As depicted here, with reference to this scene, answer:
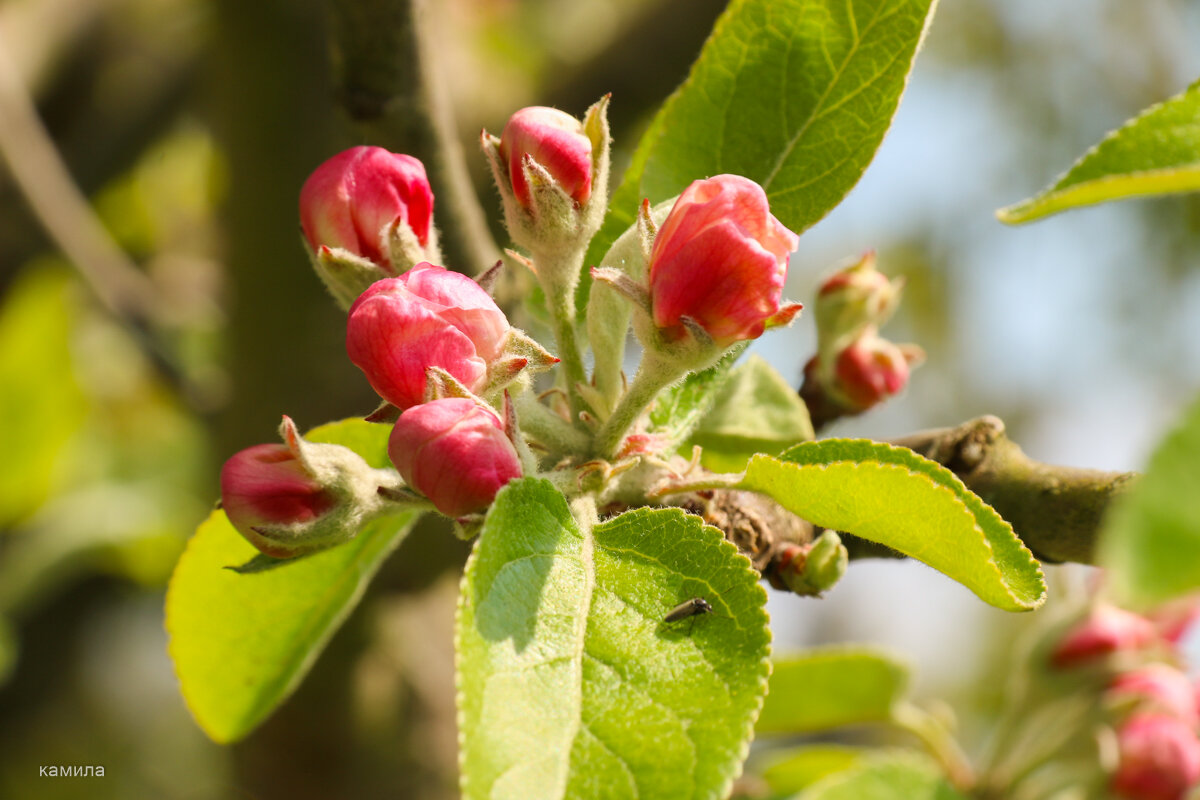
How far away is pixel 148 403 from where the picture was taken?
4258 millimetres

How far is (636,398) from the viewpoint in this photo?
85 centimetres

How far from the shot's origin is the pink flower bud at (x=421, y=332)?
28.8 inches

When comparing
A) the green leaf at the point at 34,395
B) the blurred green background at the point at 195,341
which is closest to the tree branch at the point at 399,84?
the blurred green background at the point at 195,341

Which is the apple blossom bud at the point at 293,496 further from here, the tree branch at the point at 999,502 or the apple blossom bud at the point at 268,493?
the tree branch at the point at 999,502

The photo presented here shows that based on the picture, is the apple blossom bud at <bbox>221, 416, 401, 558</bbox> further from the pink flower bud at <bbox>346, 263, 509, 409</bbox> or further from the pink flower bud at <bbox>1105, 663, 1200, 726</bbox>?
the pink flower bud at <bbox>1105, 663, 1200, 726</bbox>

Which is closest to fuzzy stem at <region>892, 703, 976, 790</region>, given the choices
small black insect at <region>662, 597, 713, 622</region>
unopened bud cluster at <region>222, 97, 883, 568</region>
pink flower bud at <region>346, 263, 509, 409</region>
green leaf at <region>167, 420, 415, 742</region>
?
unopened bud cluster at <region>222, 97, 883, 568</region>

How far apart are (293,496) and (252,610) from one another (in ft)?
1.31

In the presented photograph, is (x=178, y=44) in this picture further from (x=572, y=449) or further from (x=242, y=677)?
(x=572, y=449)

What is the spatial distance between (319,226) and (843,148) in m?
0.46

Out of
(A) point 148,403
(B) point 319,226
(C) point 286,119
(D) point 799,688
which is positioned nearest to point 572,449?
(B) point 319,226

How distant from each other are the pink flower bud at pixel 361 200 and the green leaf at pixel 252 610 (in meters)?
0.22

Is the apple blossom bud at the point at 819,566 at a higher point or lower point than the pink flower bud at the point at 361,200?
lower

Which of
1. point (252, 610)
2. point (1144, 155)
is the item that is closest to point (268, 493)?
point (252, 610)

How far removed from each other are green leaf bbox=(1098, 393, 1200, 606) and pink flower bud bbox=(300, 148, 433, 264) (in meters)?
0.66
